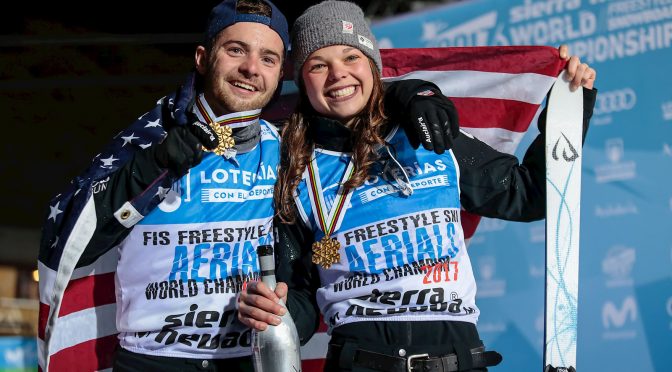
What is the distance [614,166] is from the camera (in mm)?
4234

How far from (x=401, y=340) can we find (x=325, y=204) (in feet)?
1.58

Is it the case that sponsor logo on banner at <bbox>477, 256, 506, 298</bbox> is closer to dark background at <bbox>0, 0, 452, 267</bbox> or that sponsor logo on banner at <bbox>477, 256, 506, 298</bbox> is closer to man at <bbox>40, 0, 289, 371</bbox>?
dark background at <bbox>0, 0, 452, 267</bbox>

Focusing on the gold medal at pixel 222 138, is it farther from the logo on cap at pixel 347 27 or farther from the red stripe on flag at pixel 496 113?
the red stripe on flag at pixel 496 113

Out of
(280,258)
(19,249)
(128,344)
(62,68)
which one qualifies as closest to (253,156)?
(280,258)

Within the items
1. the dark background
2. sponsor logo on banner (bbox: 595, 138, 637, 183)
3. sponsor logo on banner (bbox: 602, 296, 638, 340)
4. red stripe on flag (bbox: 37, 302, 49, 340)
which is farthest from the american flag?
the dark background

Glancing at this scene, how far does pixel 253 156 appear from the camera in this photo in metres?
2.93

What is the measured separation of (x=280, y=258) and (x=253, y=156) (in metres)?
0.34

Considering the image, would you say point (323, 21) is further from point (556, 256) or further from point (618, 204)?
point (618, 204)

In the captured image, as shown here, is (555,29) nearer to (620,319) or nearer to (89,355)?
(620,319)

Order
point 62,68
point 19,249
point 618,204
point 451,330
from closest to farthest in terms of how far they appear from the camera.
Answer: point 451,330 < point 618,204 < point 62,68 < point 19,249

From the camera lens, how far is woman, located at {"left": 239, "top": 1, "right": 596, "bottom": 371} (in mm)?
2633

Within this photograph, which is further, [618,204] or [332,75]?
[618,204]

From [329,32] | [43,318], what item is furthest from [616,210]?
[43,318]

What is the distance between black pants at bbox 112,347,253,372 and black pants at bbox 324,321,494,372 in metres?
0.29
